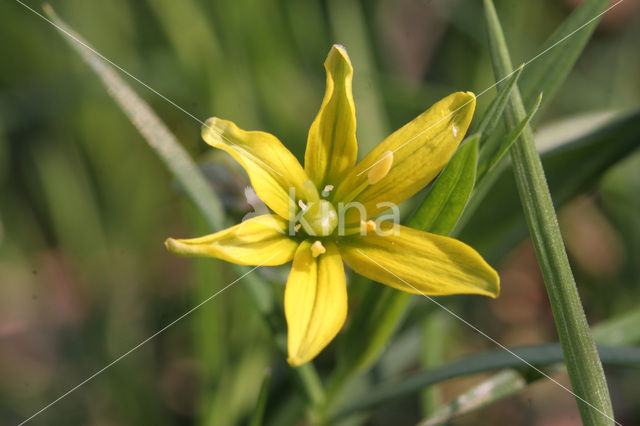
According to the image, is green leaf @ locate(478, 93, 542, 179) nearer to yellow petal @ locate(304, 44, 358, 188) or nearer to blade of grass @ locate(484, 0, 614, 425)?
blade of grass @ locate(484, 0, 614, 425)

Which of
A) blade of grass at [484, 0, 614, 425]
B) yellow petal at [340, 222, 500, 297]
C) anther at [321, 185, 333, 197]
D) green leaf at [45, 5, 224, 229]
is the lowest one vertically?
blade of grass at [484, 0, 614, 425]

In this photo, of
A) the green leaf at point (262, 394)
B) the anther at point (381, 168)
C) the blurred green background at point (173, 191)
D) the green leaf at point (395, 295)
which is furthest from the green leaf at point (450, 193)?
the blurred green background at point (173, 191)

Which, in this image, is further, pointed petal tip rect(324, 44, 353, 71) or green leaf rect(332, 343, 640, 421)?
green leaf rect(332, 343, 640, 421)

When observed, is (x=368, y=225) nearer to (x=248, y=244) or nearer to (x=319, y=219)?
(x=319, y=219)

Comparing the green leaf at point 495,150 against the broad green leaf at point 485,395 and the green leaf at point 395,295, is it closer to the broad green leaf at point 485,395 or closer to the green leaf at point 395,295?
the green leaf at point 395,295

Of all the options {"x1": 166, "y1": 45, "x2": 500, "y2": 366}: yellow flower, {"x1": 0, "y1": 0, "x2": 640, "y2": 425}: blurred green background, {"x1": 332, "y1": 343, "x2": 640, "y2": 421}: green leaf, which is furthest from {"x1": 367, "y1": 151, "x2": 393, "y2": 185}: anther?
{"x1": 0, "y1": 0, "x2": 640, "y2": 425}: blurred green background
